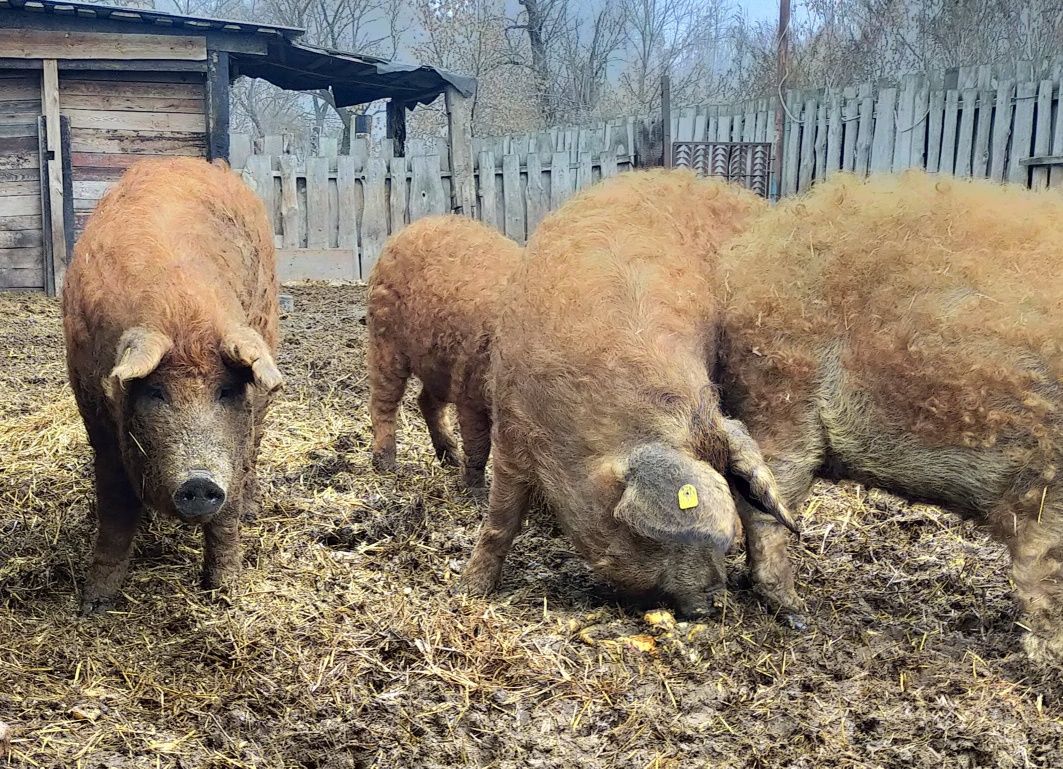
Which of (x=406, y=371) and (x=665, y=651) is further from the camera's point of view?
(x=406, y=371)

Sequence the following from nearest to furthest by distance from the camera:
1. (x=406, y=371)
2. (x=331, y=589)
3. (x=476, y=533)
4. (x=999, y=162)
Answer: (x=331, y=589), (x=476, y=533), (x=406, y=371), (x=999, y=162)

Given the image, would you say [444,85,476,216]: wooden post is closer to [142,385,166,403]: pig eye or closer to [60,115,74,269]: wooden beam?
[60,115,74,269]: wooden beam

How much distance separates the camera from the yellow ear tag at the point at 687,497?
3.32 m

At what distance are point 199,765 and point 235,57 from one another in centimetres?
1150

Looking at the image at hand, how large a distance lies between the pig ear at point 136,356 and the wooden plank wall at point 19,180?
961 cm

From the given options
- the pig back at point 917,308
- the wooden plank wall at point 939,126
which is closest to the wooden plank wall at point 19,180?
the wooden plank wall at point 939,126

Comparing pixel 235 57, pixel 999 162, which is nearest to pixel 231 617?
pixel 999 162

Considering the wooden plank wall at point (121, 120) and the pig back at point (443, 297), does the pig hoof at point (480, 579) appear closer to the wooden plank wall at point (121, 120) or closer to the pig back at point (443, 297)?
the pig back at point (443, 297)

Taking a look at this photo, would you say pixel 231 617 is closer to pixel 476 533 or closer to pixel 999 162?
pixel 476 533

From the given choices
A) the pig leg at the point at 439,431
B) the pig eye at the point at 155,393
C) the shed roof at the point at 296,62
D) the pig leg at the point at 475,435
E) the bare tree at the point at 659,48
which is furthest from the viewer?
the bare tree at the point at 659,48

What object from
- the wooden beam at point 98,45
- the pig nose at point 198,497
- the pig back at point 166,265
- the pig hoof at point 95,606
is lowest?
the pig hoof at point 95,606

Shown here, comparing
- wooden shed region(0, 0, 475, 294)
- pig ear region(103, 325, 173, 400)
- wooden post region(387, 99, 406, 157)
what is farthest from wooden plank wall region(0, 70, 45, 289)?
pig ear region(103, 325, 173, 400)

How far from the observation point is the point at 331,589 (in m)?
4.19

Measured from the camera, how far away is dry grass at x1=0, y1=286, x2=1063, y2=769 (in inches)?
121
